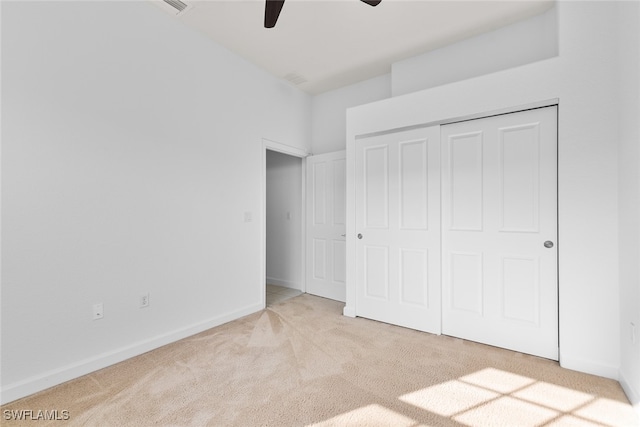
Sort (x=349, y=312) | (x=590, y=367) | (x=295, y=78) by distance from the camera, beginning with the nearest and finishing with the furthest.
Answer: (x=590, y=367) → (x=349, y=312) → (x=295, y=78)

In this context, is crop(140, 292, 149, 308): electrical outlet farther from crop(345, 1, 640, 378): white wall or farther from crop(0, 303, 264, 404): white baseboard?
crop(345, 1, 640, 378): white wall

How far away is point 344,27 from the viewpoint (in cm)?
286

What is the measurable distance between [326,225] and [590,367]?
287 cm

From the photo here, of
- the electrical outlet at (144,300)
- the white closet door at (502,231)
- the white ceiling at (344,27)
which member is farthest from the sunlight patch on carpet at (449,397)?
the white ceiling at (344,27)

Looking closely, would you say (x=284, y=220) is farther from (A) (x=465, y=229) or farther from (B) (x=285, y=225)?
(A) (x=465, y=229)

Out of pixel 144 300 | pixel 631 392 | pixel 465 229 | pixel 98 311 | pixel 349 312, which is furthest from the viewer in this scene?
pixel 349 312

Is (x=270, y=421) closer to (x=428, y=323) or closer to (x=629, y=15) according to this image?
(x=428, y=323)

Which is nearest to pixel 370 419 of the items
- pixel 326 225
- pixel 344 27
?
pixel 326 225

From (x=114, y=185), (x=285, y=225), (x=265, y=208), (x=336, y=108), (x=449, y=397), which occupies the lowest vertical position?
(x=449, y=397)

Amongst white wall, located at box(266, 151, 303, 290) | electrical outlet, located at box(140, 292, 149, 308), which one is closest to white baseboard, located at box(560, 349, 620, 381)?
white wall, located at box(266, 151, 303, 290)

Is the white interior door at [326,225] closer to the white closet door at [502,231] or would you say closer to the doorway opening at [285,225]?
the doorway opening at [285,225]

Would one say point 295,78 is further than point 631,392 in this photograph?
Yes

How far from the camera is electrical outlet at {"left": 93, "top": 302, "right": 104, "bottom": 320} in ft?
7.35

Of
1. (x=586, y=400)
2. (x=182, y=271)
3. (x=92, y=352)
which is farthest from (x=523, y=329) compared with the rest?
(x=92, y=352)
